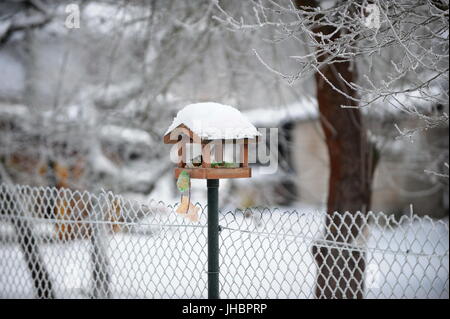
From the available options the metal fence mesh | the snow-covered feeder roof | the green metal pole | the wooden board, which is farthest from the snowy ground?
the snow-covered feeder roof

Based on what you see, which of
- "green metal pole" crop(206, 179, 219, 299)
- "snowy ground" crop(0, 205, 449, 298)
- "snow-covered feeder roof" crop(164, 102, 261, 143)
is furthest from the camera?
"snowy ground" crop(0, 205, 449, 298)

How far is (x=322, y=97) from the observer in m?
5.12

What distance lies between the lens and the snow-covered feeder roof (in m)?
3.18

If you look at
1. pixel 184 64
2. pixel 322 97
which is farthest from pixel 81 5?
pixel 322 97

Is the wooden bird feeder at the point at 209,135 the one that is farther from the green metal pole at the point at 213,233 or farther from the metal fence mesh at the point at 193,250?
the metal fence mesh at the point at 193,250

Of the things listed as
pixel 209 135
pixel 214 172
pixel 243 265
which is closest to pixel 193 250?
pixel 214 172

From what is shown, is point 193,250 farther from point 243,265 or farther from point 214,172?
point 243,265

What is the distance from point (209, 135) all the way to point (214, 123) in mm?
102

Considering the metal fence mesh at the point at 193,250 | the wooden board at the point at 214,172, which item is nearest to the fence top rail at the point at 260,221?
the metal fence mesh at the point at 193,250

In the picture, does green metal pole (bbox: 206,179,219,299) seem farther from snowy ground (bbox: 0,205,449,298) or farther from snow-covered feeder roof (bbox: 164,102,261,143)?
snow-covered feeder roof (bbox: 164,102,261,143)

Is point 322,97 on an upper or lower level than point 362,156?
upper
